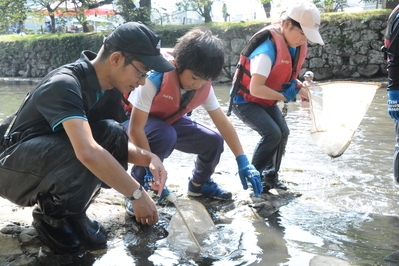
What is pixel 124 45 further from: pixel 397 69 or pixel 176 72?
pixel 397 69

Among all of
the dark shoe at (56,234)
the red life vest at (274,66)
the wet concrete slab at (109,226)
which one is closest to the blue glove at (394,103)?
the red life vest at (274,66)

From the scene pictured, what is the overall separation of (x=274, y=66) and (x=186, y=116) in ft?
2.89

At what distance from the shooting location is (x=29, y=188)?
7.32 feet

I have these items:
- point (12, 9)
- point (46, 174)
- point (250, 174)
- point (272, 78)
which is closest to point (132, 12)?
point (12, 9)

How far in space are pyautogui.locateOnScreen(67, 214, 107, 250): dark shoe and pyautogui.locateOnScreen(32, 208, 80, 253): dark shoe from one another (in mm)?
52

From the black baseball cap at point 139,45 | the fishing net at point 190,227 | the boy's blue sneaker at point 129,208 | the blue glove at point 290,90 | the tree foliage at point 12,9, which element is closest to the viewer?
the black baseball cap at point 139,45

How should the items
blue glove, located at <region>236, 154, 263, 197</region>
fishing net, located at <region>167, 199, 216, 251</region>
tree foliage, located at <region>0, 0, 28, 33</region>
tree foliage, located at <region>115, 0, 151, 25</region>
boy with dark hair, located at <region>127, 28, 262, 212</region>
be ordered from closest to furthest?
fishing net, located at <region>167, 199, 216, 251</region> → boy with dark hair, located at <region>127, 28, 262, 212</region> → blue glove, located at <region>236, 154, 263, 197</region> → tree foliage, located at <region>115, 0, 151, 25</region> → tree foliage, located at <region>0, 0, 28, 33</region>

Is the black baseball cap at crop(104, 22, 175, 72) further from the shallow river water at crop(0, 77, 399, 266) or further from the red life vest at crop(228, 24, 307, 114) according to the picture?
the red life vest at crop(228, 24, 307, 114)

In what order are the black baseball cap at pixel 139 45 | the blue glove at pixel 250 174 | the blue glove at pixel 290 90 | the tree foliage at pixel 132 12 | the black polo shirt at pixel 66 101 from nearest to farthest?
the black polo shirt at pixel 66 101 < the black baseball cap at pixel 139 45 < the blue glove at pixel 250 174 < the blue glove at pixel 290 90 < the tree foliage at pixel 132 12

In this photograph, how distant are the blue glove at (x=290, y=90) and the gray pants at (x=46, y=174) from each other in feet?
6.34

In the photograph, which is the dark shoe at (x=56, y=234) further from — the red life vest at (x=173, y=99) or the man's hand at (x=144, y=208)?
the red life vest at (x=173, y=99)

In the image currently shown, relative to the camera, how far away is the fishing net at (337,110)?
3.49m

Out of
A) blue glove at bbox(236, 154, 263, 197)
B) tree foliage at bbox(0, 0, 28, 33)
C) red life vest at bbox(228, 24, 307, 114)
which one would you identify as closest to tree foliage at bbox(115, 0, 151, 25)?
tree foliage at bbox(0, 0, 28, 33)

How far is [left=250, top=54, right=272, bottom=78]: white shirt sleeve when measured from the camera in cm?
351
